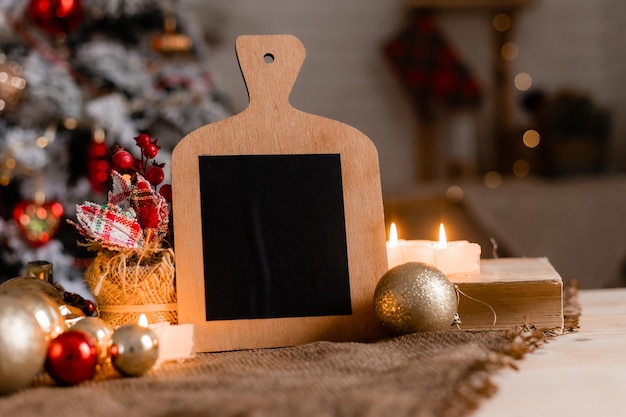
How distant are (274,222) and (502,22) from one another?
10.00 feet

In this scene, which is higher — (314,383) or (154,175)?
(154,175)

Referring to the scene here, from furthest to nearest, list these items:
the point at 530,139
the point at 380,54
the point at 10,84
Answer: the point at 380,54, the point at 530,139, the point at 10,84

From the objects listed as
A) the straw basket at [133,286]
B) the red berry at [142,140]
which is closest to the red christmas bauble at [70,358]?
the straw basket at [133,286]

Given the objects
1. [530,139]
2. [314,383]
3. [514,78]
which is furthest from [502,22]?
[314,383]

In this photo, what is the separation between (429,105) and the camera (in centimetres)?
356

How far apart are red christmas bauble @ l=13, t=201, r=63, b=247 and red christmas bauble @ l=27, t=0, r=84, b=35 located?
460 mm

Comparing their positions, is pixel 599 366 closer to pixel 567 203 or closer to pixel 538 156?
pixel 567 203

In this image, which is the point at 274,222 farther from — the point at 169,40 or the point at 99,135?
the point at 169,40

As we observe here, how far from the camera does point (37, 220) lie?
1.77m

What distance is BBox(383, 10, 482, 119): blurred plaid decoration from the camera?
3.48 m

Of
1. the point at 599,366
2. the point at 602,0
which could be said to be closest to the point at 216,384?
the point at 599,366

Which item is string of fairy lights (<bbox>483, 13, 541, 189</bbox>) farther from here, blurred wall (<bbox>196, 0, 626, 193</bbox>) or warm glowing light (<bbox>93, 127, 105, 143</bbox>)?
warm glowing light (<bbox>93, 127, 105, 143</bbox>)

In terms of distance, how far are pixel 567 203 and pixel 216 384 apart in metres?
2.34

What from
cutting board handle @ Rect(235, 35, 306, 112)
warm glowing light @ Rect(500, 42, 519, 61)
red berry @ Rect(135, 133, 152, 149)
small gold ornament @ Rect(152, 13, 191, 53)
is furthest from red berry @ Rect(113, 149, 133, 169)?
warm glowing light @ Rect(500, 42, 519, 61)
